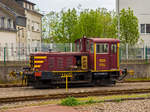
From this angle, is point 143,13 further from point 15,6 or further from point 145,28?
point 15,6

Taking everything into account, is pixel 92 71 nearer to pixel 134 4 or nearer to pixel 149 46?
pixel 149 46

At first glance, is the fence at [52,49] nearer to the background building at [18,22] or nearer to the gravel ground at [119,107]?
the background building at [18,22]

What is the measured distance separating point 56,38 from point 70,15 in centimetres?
364

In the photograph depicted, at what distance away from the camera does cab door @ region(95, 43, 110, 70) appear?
695 inches

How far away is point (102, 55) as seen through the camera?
17.8 meters

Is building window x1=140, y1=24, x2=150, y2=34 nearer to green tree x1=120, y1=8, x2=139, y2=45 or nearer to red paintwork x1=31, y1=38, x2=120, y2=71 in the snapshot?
green tree x1=120, y1=8, x2=139, y2=45

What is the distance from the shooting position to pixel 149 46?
23.9m

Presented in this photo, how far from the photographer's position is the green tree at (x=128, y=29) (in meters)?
29.7

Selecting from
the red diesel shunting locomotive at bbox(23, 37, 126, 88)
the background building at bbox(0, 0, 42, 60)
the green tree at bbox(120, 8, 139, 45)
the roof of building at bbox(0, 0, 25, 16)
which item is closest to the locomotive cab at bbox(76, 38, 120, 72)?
the red diesel shunting locomotive at bbox(23, 37, 126, 88)

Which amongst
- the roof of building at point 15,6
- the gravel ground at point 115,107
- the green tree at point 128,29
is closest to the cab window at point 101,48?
the gravel ground at point 115,107

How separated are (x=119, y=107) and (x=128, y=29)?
1990cm

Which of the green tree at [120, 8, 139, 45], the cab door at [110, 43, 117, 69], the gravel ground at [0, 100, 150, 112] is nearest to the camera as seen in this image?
the gravel ground at [0, 100, 150, 112]

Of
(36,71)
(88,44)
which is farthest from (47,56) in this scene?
(88,44)

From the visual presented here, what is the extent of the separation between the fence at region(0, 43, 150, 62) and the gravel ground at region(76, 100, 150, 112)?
34.3ft
